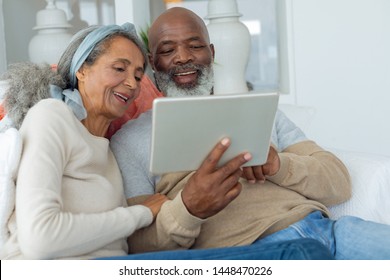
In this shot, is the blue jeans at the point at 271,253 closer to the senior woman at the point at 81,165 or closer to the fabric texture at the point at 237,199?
the senior woman at the point at 81,165

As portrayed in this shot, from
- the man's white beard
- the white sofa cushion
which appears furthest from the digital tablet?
the man's white beard

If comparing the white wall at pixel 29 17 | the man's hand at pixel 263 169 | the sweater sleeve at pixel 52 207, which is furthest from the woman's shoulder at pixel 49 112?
the white wall at pixel 29 17

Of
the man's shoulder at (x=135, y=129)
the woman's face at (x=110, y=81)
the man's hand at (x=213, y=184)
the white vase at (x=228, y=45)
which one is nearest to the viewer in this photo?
the man's hand at (x=213, y=184)

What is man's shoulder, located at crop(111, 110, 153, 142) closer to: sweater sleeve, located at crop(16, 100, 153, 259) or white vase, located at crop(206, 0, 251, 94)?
sweater sleeve, located at crop(16, 100, 153, 259)

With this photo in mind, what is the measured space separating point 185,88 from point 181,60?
9 centimetres

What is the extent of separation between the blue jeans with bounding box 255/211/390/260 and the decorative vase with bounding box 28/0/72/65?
186 cm

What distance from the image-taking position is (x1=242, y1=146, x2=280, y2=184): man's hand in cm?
182

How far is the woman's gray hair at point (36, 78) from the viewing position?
69.9 inches

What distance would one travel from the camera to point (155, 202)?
1798 mm

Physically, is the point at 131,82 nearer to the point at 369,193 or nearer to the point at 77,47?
the point at 77,47

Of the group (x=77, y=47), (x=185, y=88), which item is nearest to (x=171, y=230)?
(x=77, y=47)

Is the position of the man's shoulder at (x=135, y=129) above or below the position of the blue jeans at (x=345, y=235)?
above
